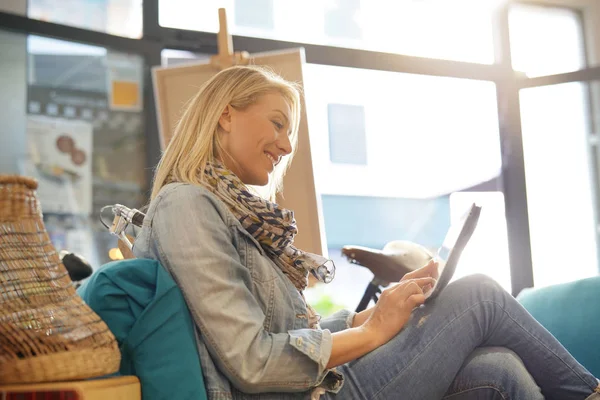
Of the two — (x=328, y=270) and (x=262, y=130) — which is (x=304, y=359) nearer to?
(x=328, y=270)

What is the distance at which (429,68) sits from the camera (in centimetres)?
419

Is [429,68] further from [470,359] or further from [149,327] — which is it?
[149,327]

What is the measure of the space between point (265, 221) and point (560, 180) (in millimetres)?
3372

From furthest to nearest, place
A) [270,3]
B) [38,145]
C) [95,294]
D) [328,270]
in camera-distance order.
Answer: [270,3] → [38,145] → [328,270] → [95,294]

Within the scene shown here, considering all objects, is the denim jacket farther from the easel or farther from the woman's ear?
the easel

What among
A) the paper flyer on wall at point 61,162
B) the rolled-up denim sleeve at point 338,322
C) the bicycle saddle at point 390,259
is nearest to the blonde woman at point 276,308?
the rolled-up denim sleeve at point 338,322

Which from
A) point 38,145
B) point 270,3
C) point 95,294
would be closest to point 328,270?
point 95,294

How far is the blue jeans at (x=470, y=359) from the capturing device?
151cm

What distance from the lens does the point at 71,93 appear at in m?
3.44

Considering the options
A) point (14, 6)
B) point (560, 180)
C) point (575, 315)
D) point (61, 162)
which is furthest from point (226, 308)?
point (560, 180)

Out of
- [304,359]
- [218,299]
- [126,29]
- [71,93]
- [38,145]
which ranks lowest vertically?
[304,359]

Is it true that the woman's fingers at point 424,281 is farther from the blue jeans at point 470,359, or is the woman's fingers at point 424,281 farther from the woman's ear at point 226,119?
the woman's ear at point 226,119

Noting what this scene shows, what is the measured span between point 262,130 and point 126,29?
206 centimetres

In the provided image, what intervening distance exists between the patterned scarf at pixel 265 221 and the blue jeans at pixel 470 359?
224 millimetres
